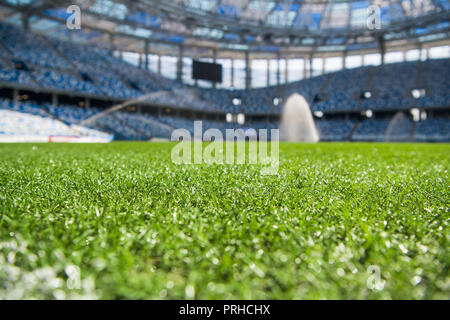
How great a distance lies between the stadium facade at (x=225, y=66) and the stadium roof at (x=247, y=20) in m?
0.15

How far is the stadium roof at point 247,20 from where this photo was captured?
31.3m

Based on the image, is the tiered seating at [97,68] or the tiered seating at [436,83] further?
the tiered seating at [436,83]

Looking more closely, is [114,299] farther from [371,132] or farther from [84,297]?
[371,132]

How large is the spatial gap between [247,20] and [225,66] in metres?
12.4

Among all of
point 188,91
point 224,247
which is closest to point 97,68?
point 188,91

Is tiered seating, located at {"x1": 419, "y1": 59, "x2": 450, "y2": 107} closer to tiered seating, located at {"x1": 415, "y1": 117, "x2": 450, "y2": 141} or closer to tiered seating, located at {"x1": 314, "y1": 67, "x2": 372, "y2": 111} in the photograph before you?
tiered seating, located at {"x1": 415, "y1": 117, "x2": 450, "y2": 141}

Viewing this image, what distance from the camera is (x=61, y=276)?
0.80 metres

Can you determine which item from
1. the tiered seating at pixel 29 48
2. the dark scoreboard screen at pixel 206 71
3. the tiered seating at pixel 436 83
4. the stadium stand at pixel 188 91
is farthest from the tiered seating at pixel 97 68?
the tiered seating at pixel 436 83

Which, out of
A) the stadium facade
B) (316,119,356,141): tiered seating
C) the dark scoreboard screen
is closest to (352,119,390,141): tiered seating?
the stadium facade

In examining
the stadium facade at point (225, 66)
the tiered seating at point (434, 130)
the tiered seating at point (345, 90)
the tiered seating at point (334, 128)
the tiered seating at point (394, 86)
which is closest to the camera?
the stadium facade at point (225, 66)

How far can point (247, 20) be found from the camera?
3741cm

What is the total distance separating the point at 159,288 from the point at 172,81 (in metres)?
47.4

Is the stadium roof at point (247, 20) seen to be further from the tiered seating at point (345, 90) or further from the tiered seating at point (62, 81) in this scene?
the tiered seating at point (62, 81)

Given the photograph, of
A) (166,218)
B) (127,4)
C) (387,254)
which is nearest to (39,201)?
(166,218)
